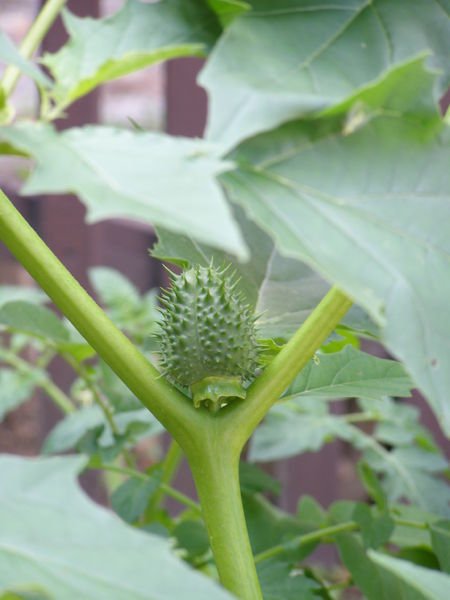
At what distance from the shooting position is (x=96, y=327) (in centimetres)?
40

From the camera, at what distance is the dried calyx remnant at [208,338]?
0.43m

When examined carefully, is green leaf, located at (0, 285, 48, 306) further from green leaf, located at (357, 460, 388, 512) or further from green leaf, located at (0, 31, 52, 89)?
green leaf, located at (0, 31, 52, 89)

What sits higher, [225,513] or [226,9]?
[226,9]

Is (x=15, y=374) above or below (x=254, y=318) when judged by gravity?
below

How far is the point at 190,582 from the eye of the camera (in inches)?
9.8

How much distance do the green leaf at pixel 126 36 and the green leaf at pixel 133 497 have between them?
0.38 meters

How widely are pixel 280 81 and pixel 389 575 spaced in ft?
1.33

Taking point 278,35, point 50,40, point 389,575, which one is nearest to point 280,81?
point 278,35

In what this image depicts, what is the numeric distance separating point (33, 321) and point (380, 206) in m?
0.41

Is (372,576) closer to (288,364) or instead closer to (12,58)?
(288,364)

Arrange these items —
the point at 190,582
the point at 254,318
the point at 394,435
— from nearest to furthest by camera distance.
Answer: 1. the point at 190,582
2. the point at 254,318
3. the point at 394,435

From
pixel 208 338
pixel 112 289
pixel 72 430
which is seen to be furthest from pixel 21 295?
pixel 208 338

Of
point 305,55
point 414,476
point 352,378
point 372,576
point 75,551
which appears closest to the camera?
point 75,551

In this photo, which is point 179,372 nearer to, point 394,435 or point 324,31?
point 324,31
